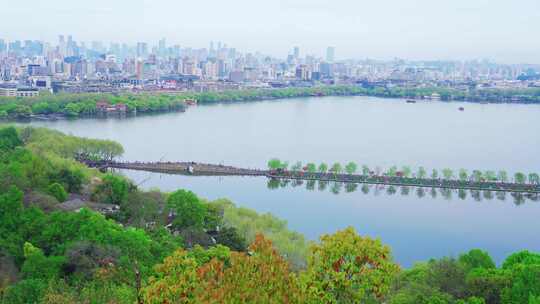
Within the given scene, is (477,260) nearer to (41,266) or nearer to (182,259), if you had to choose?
(182,259)

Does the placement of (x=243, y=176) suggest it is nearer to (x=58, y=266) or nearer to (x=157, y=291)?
(x=58, y=266)

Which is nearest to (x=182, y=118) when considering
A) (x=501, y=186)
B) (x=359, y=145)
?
(x=359, y=145)

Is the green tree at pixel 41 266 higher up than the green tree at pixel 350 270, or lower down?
lower down

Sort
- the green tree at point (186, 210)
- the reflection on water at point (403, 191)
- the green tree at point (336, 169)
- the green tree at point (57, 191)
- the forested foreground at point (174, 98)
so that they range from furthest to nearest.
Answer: the forested foreground at point (174, 98)
the green tree at point (336, 169)
the reflection on water at point (403, 191)
the green tree at point (57, 191)
the green tree at point (186, 210)

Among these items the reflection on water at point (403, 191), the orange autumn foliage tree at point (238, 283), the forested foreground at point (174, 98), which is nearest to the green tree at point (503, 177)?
the reflection on water at point (403, 191)

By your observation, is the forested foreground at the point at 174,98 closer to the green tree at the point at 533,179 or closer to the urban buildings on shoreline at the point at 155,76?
the urban buildings on shoreline at the point at 155,76

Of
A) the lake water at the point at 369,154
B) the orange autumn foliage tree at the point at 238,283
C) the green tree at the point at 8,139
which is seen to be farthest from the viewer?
the green tree at the point at 8,139

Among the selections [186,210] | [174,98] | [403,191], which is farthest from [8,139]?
[174,98]

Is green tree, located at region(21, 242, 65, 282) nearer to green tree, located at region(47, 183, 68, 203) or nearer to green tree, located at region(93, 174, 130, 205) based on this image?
green tree, located at region(47, 183, 68, 203)
